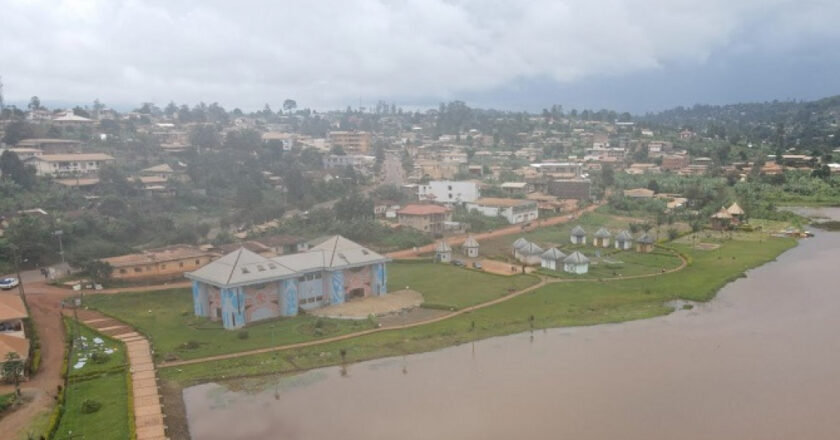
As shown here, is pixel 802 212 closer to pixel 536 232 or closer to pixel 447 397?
pixel 536 232

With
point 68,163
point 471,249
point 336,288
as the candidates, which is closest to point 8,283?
point 336,288

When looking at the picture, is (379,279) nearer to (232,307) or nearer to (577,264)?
(232,307)

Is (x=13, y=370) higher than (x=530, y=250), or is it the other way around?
(x=13, y=370)

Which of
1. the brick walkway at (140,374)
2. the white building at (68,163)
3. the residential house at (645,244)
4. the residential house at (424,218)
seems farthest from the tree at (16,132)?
the residential house at (645,244)

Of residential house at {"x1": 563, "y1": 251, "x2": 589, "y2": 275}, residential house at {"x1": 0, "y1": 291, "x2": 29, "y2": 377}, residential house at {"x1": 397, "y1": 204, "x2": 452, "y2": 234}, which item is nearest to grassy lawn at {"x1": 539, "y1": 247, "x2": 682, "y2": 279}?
residential house at {"x1": 563, "y1": 251, "x2": 589, "y2": 275}

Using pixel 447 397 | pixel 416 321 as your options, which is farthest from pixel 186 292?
pixel 447 397

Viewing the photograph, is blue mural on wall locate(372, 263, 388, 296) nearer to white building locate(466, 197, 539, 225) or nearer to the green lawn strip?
the green lawn strip
